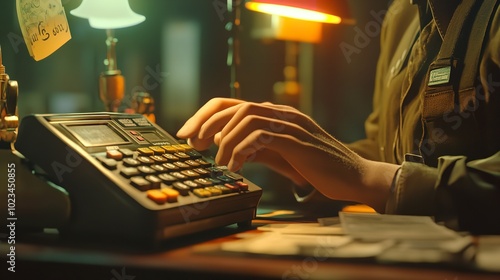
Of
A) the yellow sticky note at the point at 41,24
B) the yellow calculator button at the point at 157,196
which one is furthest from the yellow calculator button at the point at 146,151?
the yellow sticky note at the point at 41,24

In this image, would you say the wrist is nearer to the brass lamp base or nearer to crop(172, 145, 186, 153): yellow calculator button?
crop(172, 145, 186, 153): yellow calculator button

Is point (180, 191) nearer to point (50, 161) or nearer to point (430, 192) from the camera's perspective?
point (50, 161)

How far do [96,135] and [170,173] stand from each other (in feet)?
0.35

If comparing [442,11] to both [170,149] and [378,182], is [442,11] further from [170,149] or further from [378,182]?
[170,149]

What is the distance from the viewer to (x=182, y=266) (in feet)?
1.69

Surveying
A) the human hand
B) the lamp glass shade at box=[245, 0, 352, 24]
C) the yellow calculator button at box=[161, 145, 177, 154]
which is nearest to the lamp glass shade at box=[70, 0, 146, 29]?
the lamp glass shade at box=[245, 0, 352, 24]

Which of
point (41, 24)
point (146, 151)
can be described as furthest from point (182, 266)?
point (41, 24)

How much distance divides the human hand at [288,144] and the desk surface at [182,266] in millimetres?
226

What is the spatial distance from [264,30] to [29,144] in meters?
2.45

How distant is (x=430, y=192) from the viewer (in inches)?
31.6

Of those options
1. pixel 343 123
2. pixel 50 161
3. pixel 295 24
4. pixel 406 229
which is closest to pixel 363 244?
pixel 406 229

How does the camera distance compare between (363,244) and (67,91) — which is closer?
(363,244)

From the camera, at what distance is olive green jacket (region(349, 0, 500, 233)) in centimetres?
73

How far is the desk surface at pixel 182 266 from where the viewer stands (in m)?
0.49
